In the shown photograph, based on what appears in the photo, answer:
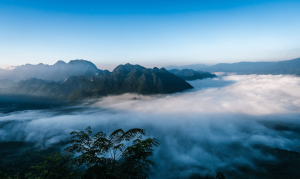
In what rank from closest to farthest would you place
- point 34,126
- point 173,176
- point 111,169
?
point 111,169, point 173,176, point 34,126

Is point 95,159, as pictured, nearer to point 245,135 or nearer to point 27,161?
point 27,161

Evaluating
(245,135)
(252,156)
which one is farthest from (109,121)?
(245,135)

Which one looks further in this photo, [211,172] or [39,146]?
[39,146]

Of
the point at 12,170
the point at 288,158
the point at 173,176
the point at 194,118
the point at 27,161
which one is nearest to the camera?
the point at 12,170

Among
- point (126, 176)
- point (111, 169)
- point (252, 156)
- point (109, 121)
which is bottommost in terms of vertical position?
point (252, 156)

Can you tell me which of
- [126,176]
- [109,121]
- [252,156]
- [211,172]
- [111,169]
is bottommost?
[252,156]

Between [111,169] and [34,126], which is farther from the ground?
[111,169]

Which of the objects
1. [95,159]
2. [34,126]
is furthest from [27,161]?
[95,159]

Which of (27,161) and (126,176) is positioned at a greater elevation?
(126,176)

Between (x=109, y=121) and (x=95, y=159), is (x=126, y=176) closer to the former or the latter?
(x=95, y=159)
